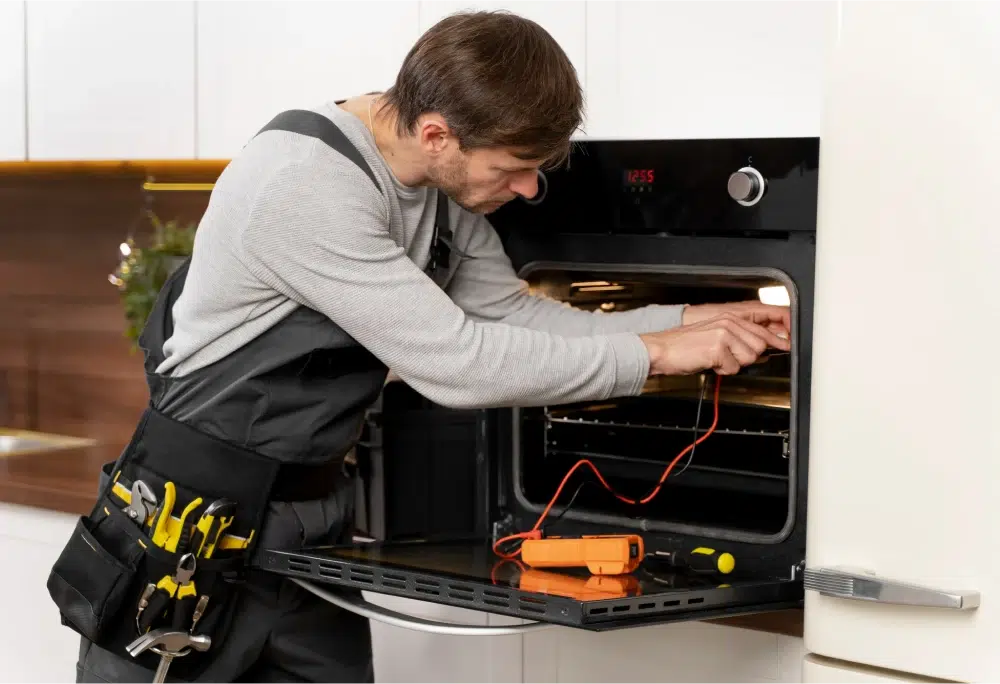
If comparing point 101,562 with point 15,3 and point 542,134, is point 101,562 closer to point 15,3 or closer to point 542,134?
point 542,134

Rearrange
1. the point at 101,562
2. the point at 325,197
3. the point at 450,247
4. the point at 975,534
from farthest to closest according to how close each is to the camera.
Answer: the point at 450,247
the point at 101,562
the point at 325,197
the point at 975,534

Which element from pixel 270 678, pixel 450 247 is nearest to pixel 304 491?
pixel 270 678

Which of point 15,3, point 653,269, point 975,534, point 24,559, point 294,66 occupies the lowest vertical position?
point 24,559

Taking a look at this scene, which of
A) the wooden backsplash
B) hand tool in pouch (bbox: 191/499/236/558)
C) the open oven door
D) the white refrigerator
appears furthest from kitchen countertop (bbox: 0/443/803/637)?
the white refrigerator

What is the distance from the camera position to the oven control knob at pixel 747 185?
1.36 metres

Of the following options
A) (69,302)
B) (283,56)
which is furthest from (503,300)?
(69,302)

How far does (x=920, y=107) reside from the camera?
1.10 meters

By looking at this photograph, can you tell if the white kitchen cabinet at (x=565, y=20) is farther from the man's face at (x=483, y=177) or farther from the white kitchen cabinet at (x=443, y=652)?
the white kitchen cabinet at (x=443, y=652)

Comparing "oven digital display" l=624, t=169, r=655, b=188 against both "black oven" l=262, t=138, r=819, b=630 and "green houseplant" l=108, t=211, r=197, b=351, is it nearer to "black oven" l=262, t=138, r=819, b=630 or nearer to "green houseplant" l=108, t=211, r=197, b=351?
"black oven" l=262, t=138, r=819, b=630

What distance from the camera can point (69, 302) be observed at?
2916 mm

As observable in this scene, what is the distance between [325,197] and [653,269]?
0.39 metres

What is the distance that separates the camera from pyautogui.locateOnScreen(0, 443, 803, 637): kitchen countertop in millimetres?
2297

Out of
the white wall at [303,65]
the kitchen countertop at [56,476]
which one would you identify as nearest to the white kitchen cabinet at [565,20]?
the white wall at [303,65]

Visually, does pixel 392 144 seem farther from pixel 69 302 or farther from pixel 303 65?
pixel 69 302
